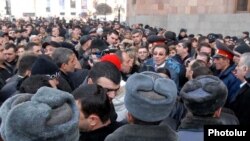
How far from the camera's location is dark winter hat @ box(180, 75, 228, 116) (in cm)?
263

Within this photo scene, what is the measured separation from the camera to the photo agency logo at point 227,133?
2268 mm

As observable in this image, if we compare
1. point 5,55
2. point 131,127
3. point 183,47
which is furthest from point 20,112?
point 183,47

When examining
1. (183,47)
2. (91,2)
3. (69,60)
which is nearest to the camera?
(69,60)

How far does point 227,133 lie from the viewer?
7.46 ft

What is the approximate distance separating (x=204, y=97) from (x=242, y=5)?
13755 mm

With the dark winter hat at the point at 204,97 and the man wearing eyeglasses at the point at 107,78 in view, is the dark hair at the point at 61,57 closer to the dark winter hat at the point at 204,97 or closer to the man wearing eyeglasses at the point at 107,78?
the man wearing eyeglasses at the point at 107,78

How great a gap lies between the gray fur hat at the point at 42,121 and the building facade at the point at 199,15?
14061 mm

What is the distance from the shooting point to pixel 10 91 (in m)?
4.04

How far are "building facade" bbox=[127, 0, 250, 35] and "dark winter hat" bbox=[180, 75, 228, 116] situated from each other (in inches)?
510

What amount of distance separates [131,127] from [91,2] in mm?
74542

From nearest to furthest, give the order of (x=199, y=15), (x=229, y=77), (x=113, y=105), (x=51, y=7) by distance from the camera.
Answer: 1. (x=113, y=105)
2. (x=229, y=77)
3. (x=199, y=15)
4. (x=51, y=7)

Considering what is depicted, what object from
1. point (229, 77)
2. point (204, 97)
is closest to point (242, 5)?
point (229, 77)

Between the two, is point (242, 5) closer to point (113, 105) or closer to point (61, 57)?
point (61, 57)

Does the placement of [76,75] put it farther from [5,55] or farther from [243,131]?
[243,131]
